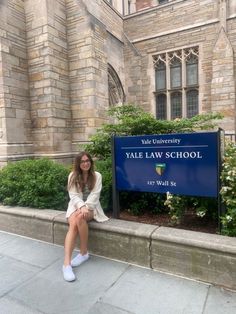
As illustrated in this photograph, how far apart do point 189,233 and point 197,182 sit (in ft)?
1.98

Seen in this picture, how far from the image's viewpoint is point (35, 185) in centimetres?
436

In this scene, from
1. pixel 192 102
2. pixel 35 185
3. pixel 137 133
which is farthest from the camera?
pixel 192 102

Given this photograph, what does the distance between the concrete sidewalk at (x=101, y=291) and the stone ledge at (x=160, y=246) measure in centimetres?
10

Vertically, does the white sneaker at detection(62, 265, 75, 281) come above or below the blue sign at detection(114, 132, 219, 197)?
below

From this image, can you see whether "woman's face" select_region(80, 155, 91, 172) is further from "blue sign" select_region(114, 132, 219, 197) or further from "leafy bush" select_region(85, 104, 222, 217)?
"leafy bush" select_region(85, 104, 222, 217)

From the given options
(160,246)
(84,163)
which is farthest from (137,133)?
(160,246)

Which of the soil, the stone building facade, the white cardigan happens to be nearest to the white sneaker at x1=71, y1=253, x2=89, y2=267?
the white cardigan

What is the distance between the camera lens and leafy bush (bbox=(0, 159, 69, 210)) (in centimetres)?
427

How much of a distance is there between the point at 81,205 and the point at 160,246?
106cm

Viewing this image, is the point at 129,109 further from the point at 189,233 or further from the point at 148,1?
the point at 148,1

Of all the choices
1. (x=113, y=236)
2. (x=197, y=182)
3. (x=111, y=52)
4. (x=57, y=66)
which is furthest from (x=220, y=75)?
(x=113, y=236)

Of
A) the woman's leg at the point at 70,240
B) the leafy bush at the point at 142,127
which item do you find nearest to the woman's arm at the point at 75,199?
the woman's leg at the point at 70,240

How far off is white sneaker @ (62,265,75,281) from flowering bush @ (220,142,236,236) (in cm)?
174

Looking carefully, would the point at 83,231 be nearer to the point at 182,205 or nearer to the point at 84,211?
the point at 84,211
